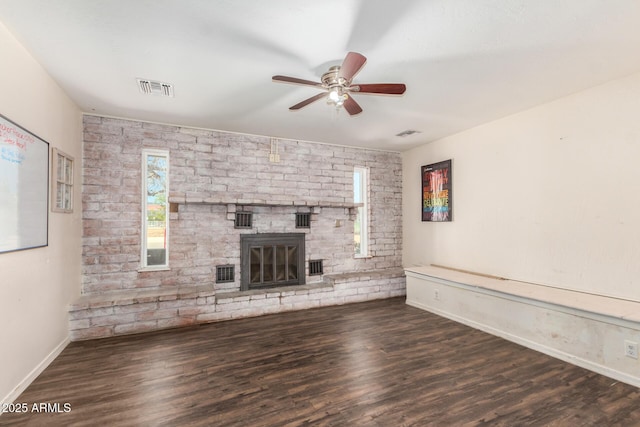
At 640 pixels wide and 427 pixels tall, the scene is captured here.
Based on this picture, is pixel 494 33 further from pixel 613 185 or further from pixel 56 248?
pixel 56 248

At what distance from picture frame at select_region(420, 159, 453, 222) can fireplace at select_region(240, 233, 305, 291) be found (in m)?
2.20

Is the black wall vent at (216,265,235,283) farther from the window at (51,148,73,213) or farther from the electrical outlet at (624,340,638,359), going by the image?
the electrical outlet at (624,340,638,359)

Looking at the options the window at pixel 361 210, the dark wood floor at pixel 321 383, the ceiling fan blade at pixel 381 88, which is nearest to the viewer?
the dark wood floor at pixel 321 383

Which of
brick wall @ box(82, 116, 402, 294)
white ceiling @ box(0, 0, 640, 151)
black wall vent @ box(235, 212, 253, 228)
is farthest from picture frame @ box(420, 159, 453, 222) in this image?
black wall vent @ box(235, 212, 253, 228)

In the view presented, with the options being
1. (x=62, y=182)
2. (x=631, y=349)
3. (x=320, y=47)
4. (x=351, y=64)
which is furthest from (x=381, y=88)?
(x=62, y=182)

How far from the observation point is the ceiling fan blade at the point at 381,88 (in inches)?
92.7

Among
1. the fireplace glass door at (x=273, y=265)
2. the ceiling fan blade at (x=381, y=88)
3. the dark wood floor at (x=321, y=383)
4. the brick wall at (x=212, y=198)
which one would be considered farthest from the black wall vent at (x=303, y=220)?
the ceiling fan blade at (x=381, y=88)

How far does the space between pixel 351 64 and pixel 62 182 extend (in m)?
3.14

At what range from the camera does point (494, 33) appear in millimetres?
2098

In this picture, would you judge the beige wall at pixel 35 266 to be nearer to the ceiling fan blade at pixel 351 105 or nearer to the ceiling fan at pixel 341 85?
the ceiling fan at pixel 341 85

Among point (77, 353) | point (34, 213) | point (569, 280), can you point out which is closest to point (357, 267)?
point (569, 280)

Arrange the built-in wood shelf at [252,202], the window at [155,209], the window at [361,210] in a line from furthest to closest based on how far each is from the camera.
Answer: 1. the window at [361,210]
2. the window at [155,209]
3. the built-in wood shelf at [252,202]

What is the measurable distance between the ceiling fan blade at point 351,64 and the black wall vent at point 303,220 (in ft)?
9.21

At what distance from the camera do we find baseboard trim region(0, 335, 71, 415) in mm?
2147
